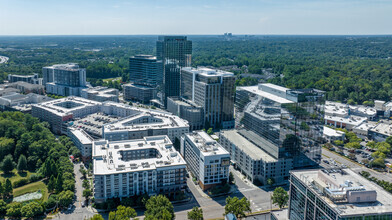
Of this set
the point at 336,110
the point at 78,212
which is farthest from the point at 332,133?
the point at 78,212

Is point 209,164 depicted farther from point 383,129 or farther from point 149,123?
point 383,129

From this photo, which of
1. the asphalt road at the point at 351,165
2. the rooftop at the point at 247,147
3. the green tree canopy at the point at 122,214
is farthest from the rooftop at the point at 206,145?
the asphalt road at the point at 351,165

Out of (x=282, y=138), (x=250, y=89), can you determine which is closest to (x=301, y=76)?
(x=250, y=89)

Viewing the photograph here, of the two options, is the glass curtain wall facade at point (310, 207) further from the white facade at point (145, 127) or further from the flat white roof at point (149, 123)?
the flat white roof at point (149, 123)

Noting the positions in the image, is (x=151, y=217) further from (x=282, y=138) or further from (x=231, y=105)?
(x=231, y=105)

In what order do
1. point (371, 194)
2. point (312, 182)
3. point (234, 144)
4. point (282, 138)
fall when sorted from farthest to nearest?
→ point (234, 144) < point (282, 138) < point (312, 182) < point (371, 194)

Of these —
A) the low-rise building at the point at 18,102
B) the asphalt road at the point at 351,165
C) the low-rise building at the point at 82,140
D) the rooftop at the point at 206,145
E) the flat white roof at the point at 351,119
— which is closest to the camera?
the rooftop at the point at 206,145
